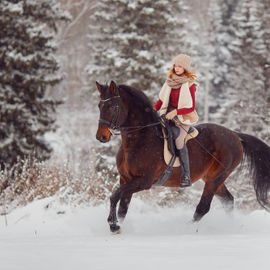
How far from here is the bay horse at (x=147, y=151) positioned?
19.6 ft

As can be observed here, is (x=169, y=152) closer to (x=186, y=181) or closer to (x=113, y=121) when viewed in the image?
(x=186, y=181)

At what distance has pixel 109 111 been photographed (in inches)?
233

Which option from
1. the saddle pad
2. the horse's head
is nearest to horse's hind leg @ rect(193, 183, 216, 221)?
the saddle pad

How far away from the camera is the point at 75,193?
27.6ft

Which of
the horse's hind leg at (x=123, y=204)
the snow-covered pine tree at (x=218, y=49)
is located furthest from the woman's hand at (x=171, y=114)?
the snow-covered pine tree at (x=218, y=49)

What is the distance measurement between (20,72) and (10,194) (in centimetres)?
613

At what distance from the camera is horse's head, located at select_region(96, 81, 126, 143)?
229 inches

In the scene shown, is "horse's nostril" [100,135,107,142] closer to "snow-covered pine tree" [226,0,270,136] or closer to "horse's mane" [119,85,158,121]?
"horse's mane" [119,85,158,121]

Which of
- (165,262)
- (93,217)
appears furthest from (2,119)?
(165,262)

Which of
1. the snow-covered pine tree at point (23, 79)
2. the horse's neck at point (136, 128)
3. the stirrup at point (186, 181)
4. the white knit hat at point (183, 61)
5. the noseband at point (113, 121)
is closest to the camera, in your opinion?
the noseband at point (113, 121)

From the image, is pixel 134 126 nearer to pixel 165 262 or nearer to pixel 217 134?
pixel 217 134

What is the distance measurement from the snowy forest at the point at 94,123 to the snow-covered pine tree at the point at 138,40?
A: 45mm

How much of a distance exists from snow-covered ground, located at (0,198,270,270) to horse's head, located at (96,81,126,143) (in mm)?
1414

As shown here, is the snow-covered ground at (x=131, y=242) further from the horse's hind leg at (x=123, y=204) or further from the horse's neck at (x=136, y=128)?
the horse's neck at (x=136, y=128)
